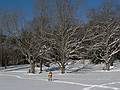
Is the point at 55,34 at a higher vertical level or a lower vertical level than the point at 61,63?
higher

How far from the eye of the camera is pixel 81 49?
50938mm

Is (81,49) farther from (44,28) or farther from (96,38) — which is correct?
(44,28)

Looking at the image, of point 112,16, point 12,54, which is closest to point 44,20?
point 112,16

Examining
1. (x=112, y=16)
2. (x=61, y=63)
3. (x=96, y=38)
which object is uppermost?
(x=112, y=16)

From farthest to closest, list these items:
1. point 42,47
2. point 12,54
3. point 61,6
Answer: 1. point 12,54
2. point 42,47
3. point 61,6

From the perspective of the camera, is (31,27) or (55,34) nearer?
(55,34)

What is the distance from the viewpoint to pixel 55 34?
155 feet

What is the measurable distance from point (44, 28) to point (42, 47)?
2.92m

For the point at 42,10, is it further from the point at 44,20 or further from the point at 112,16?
the point at 112,16

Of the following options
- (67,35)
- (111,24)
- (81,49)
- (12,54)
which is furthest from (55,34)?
(12,54)

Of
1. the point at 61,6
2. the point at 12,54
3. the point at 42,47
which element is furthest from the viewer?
the point at 12,54

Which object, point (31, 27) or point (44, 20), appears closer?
point (44, 20)

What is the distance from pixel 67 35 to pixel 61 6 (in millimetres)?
4165

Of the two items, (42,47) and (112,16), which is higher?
(112,16)
